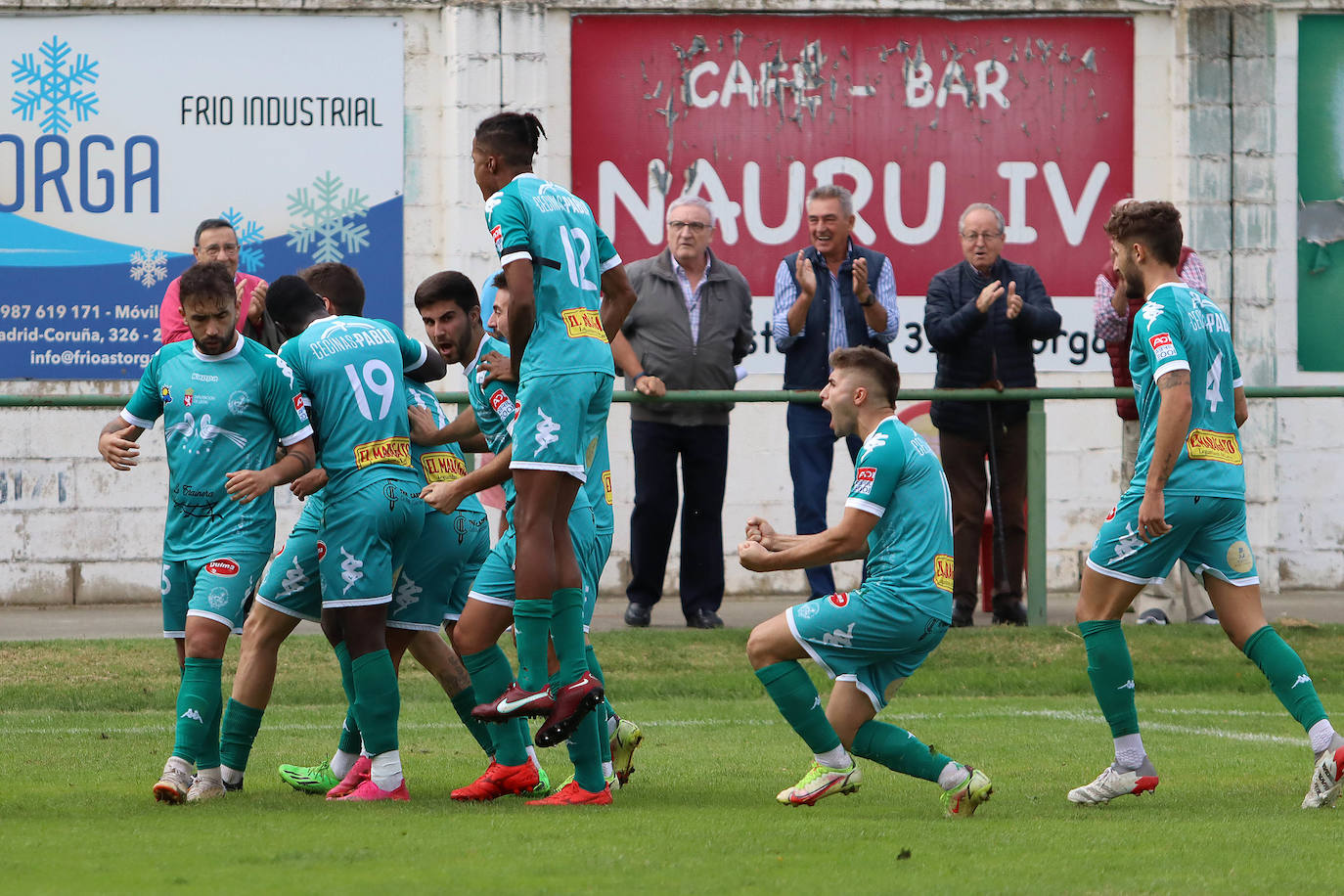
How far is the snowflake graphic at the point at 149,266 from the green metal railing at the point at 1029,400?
2.25 m

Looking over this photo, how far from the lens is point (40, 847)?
5031mm

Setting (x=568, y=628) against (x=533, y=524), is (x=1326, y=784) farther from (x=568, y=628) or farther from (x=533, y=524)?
(x=533, y=524)

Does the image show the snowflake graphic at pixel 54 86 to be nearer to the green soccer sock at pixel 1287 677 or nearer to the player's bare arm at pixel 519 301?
the player's bare arm at pixel 519 301

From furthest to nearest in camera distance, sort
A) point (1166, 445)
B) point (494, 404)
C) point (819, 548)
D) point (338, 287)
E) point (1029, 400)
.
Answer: point (1029, 400) < point (338, 287) < point (494, 404) < point (1166, 445) < point (819, 548)

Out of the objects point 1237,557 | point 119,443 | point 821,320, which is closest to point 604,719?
point 119,443

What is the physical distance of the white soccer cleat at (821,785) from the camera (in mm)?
6109

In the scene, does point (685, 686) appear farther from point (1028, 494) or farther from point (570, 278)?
point (570, 278)

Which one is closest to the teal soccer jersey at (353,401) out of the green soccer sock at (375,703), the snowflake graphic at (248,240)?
the green soccer sock at (375,703)

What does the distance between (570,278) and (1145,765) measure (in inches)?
100

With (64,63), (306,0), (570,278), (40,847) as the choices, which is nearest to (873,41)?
(306,0)

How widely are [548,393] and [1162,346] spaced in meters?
2.10

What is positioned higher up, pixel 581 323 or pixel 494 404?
pixel 581 323

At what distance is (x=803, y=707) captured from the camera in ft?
20.0

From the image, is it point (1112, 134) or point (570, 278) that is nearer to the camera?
point (570, 278)
